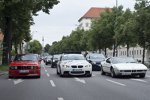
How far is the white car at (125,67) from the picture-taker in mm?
23219

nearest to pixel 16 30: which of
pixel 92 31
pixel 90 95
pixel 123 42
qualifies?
pixel 123 42

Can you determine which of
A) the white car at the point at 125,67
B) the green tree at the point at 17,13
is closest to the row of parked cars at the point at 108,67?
the white car at the point at 125,67

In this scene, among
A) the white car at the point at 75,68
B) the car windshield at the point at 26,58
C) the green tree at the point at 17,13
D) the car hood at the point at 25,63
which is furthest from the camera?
the green tree at the point at 17,13

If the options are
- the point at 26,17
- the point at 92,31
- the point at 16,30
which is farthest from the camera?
the point at 92,31

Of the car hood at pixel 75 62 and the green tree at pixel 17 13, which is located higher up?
the green tree at pixel 17 13

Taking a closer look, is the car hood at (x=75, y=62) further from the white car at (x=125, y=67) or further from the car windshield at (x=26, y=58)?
the car windshield at (x=26, y=58)

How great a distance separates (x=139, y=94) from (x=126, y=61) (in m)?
10.8

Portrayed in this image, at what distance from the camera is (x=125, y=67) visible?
2338cm

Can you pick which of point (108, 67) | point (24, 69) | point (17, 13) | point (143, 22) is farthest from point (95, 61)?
point (143, 22)

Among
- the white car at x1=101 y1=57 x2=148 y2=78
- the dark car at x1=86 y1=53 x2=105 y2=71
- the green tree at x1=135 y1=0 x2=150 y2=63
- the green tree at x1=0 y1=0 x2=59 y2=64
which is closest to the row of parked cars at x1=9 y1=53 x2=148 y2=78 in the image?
the white car at x1=101 y1=57 x2=148 y2=78

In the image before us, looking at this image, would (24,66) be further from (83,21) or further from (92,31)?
(83,21)

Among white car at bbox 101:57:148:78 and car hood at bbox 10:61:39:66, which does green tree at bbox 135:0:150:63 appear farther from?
car hood at bbox 10:61:39:66

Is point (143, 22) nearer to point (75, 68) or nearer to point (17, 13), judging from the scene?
point (17, 13)

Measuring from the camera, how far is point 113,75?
24.3 m
